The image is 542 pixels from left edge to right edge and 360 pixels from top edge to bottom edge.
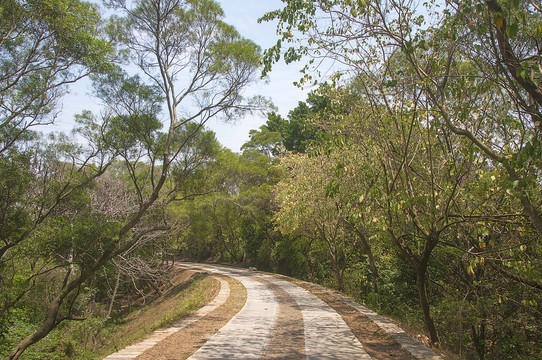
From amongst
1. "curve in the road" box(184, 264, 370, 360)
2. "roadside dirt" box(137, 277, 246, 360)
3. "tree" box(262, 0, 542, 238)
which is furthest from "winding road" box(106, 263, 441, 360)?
"tree" box(262, 0, 542, 238)

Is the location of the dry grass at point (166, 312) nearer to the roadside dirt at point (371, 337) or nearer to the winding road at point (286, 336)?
the winding road at point (286, 336)

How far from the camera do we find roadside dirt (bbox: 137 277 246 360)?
17.1ft

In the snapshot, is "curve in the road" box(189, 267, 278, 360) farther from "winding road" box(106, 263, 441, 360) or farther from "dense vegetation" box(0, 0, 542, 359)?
"dense vegetation" box(0, 0, 542, 359)

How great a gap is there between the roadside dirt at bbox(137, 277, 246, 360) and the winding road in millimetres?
148

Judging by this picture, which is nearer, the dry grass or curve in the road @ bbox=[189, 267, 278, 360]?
curve in the road @ bbox=[189, 267, 278, 360]

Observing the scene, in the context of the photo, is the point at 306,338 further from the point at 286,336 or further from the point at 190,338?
the point at 190,338

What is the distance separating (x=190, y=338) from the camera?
628cm

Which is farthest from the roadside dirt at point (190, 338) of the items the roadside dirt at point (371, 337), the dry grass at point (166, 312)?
the roadside dirt at point (371, 337)

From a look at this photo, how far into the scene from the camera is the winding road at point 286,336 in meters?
5.18

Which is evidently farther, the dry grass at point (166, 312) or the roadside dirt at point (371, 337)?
the dry grass at point (166, 312)

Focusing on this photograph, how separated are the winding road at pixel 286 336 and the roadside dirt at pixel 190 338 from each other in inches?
5.8

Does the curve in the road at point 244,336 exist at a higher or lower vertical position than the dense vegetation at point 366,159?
lower

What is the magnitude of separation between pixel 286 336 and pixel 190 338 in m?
1.82

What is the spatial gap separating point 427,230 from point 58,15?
8.51 metres
